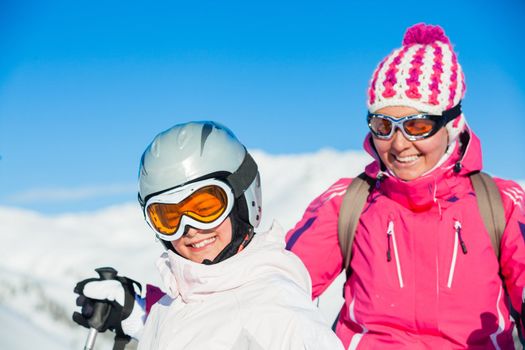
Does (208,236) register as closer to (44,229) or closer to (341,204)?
(341,204)

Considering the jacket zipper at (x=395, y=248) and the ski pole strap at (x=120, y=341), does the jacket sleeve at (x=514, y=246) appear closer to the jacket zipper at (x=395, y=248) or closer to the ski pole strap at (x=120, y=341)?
the jacket zipper at (x=395, y=248)

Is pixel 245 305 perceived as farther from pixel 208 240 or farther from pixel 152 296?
pixel 152 296

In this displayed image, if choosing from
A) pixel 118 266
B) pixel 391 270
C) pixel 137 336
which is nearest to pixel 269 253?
pixel 391 270

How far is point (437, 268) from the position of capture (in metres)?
3.66

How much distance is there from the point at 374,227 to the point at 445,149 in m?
0.54

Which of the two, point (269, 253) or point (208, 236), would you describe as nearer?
point (269, 253)

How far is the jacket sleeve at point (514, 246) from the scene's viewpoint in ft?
11.7

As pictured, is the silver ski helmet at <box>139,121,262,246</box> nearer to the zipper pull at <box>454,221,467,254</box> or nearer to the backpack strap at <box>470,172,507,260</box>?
the zipper pull at <box>454,221,467,254</box>

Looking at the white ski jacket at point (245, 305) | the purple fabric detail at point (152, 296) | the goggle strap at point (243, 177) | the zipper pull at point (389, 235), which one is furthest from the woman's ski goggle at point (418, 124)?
the purple fabric detail at point (152, 296)

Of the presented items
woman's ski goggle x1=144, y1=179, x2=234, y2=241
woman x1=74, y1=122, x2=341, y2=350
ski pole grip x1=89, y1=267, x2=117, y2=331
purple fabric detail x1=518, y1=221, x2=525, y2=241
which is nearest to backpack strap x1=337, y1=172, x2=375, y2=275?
woman x1=74, y1=122, x2=341, y2=350

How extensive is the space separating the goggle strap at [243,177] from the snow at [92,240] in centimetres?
1468

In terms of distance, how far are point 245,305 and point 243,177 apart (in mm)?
687

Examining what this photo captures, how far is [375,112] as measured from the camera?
382 cm

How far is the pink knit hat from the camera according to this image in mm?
3695
